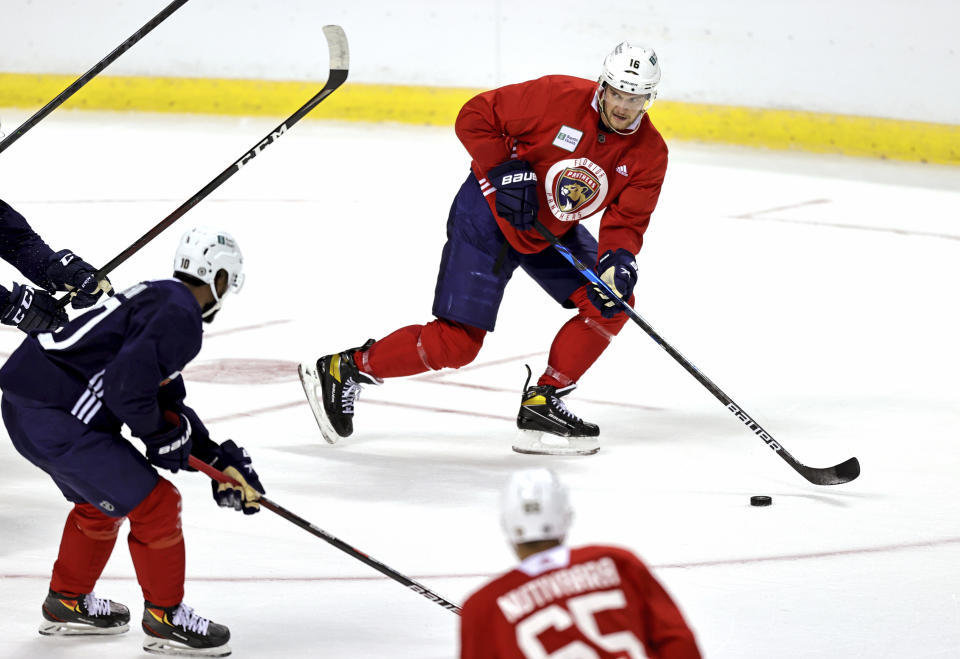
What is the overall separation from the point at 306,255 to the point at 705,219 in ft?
7.18

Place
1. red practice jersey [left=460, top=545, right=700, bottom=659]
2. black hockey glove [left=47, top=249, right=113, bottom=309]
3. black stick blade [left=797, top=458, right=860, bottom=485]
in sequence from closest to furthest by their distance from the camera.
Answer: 1. red practice jersey [left=460, top=545, right=700, bottom=659]
2. black hockey glove [left=47, top=249, right=113, bottom=309]
3. black stick blade [left=797, top=458, right=860, bottom=485]

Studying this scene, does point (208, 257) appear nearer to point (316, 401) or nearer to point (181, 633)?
point (181, 633)

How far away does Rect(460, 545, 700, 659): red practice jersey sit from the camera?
176cm

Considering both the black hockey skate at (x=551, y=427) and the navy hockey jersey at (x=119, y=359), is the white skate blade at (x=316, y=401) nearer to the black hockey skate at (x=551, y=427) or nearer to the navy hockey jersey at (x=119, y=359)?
the black hockey skate at (x=551, y=427)

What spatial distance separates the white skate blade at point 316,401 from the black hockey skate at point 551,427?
0.50 m

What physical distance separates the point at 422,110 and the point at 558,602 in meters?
8.91

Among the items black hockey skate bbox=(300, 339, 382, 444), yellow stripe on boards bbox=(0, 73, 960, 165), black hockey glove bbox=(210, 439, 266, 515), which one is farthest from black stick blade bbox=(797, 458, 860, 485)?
yellow stripe on boards bbox=(0, 73, 960, 165)

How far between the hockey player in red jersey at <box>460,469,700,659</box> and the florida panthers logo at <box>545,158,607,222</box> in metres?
2.44

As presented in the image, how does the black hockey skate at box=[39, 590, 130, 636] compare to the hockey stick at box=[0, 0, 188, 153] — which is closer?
the black hockey skate at box=[39, 590, 130, 636]

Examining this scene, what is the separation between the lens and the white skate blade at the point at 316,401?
14.2 ft

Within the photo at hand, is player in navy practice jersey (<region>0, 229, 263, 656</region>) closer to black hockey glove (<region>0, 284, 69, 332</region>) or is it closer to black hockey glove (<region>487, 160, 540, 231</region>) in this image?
black hockey glove (<region>0, 284, 69, 332</region>)

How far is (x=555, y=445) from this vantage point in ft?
14.2

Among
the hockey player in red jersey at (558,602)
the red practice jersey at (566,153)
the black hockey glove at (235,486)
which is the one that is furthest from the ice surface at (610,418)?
the hockey player in red jersey at (558,602)

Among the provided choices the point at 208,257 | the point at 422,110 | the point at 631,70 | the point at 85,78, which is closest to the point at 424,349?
the point at 631,70
